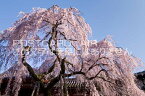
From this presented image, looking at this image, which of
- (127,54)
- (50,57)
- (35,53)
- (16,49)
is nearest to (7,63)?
(16,49)

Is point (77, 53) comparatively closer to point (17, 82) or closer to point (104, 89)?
point (104, 89)

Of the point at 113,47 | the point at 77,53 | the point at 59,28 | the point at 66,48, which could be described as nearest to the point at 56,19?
the point at 59,28

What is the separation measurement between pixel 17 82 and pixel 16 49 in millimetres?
1090

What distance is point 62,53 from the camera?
768 cm

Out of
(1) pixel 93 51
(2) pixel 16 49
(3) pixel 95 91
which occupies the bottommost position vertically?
(3) pixel 95 91

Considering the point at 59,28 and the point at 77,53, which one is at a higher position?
the point at 59,28

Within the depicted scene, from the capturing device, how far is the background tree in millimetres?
6279

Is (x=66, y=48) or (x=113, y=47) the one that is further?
(x=113, y=47)

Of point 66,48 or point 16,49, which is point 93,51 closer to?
point 66,48

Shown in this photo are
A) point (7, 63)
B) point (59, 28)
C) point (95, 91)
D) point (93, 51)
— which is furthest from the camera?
point (93, 51)

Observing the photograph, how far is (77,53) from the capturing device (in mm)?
7590

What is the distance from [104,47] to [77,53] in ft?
3.99

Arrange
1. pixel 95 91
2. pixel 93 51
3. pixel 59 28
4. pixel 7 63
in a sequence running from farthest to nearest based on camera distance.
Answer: pixel 93 51, pixel 95 91, pixel 59 28, pixel 7 63

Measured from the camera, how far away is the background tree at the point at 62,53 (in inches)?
247
